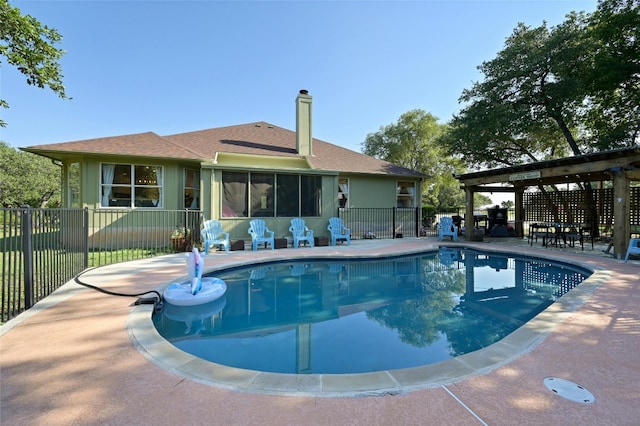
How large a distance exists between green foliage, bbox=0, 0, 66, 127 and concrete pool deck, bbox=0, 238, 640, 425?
29.8ft

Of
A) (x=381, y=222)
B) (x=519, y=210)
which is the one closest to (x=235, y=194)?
(x=381, y=222)

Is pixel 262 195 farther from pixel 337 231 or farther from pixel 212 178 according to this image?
pixel 337 231

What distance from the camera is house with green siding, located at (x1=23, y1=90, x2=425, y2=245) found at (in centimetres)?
905

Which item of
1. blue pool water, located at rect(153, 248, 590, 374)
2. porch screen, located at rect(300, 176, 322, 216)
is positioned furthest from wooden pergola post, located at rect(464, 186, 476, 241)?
porch screen, located at rect(300, 176, 322, 216)

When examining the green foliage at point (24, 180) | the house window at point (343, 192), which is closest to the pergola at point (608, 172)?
the house window at point (343, 192)

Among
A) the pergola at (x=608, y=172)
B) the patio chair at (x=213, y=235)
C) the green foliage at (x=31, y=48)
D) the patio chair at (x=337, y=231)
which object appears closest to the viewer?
the pergola at (x=608, y=172)

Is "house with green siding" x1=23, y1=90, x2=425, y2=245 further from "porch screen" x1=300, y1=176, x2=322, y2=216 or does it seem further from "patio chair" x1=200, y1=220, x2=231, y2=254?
"patio chair" x1=200, y1=220, x2=231, y2=254

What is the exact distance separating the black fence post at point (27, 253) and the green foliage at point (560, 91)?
52.7 feet

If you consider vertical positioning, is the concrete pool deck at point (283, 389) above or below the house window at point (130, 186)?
below

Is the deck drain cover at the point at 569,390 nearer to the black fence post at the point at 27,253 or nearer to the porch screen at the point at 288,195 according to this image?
the black fence post at the point at 27,253

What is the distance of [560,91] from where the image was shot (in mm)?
12930

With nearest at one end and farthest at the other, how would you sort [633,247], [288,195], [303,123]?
1. [633,247]
2. [288,195]
3. [303,123]

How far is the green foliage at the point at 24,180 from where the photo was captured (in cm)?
2225

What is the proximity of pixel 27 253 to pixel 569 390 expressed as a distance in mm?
5893
